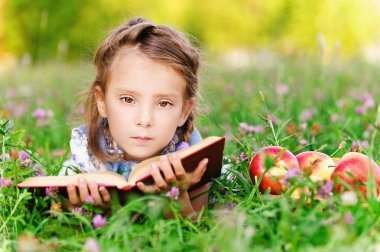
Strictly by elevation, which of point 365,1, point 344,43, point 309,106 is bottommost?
point 344,43

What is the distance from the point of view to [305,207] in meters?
2.15

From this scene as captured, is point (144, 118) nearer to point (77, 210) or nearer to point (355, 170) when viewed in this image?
point (77, 210)

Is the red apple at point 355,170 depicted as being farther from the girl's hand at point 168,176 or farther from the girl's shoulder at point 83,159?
the girl's shoulder at point 83,159

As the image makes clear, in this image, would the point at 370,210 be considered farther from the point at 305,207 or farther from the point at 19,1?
the point at 19,1

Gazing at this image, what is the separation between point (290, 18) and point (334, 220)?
23471 millimetres

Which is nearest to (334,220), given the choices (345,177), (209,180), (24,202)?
(345,177)

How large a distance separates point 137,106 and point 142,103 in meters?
0.03

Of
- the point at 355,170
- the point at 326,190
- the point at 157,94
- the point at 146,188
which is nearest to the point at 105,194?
the point at 146,188

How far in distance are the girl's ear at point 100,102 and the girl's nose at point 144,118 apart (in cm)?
37

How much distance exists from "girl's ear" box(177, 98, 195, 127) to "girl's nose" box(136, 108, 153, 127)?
0.35 meters

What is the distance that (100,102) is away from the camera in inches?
117

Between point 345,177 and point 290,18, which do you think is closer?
point 345,177

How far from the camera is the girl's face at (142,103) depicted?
262cm

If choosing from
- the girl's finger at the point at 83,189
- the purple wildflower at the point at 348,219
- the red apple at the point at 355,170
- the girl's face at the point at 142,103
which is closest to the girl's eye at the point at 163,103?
the girl's face at the point at 142,103
